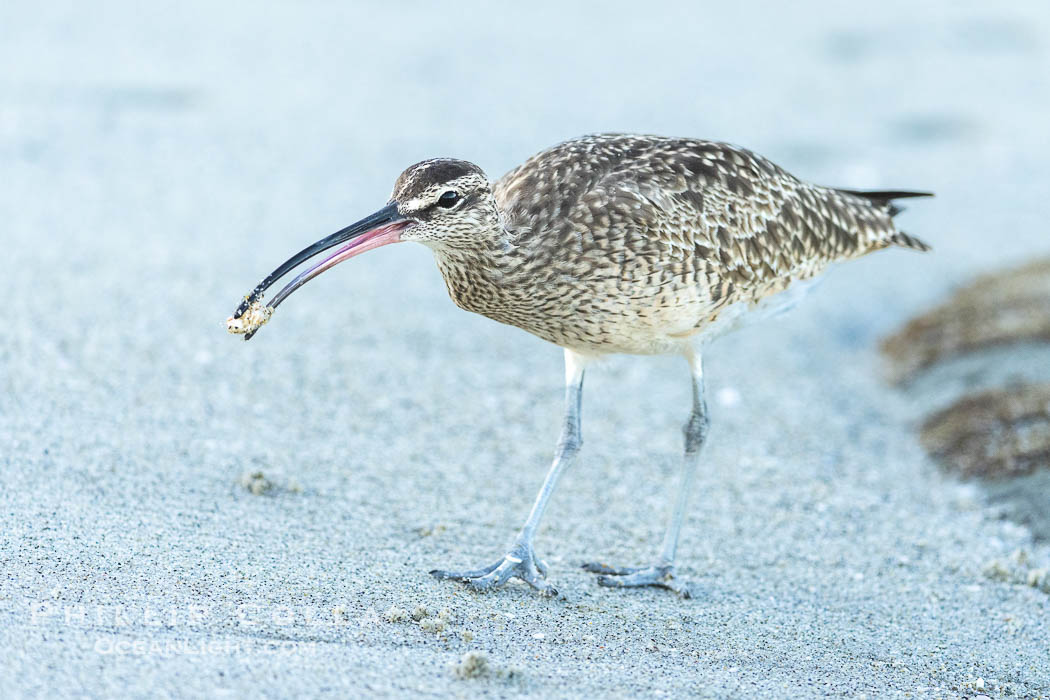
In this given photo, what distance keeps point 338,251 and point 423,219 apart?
397mm

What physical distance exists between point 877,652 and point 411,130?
7627 millimetres

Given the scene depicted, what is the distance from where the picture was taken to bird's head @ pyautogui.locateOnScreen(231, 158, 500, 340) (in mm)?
5297

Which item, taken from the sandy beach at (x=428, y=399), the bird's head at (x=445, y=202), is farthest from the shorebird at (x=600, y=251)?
the sandy beach at (x=428, y=399)

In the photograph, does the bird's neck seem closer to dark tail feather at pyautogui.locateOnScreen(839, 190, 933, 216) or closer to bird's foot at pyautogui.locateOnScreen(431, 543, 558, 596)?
bird's foot at pyautogui.locateOnScreen(431, 543, 558, 596)

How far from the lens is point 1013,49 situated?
50.5ft

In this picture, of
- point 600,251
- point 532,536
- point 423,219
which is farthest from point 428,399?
point 423,219

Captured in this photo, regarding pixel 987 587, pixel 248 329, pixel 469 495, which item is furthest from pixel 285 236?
pixel 987 587

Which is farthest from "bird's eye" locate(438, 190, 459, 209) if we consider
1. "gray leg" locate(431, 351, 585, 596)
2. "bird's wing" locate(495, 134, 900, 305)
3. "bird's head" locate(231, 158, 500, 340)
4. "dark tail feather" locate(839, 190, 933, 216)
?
"dark tail feather" locate(839, 190, 933, 216)

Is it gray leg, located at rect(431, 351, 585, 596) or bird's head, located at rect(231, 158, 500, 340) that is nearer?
bird's head, located at rect(231, 158, 500, 340)

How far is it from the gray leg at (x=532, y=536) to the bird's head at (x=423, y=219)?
44.6 inches

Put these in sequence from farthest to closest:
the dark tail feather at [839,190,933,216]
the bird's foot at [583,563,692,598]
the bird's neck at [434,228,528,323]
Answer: the dark tail feather at [839,190,933,216], the bird's foot at [583,563,692,598], the bird's neck at [434,228,528,323]

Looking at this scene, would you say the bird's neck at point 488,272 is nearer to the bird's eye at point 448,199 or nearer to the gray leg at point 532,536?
the bird's eye at point 448,199

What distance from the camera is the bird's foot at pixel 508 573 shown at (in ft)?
18.7

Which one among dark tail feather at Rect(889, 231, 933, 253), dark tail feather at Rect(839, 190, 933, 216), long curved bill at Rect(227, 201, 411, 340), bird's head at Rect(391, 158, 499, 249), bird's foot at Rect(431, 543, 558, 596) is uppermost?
dark tail feather at Rect(839, 190, 933, 216)
